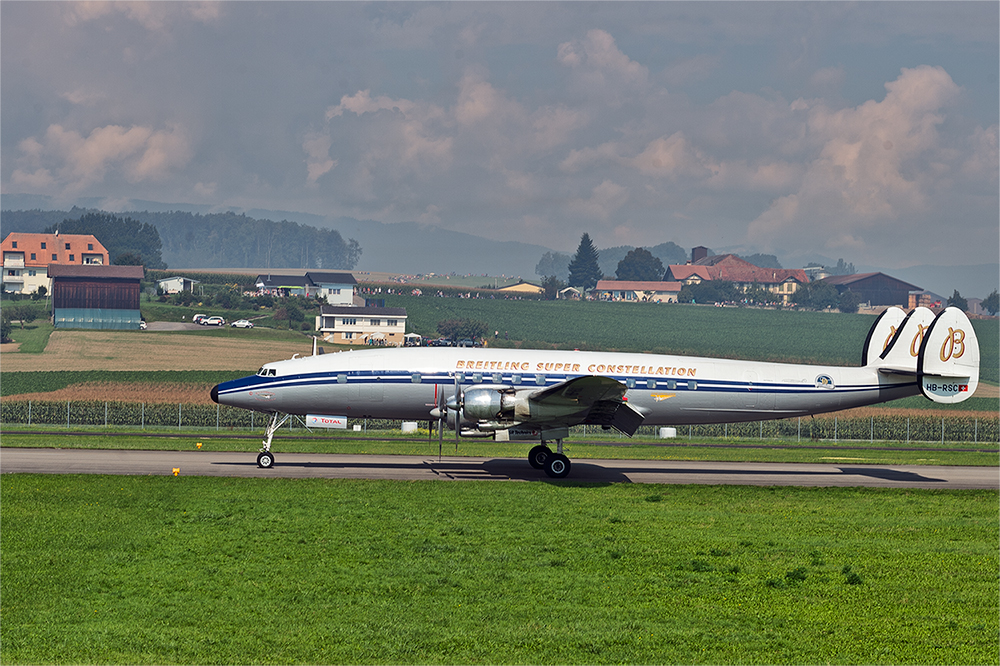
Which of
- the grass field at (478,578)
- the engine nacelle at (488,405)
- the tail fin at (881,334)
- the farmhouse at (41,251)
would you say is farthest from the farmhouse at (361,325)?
the farmhouse at (41,251)

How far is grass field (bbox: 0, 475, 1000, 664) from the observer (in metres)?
13.4

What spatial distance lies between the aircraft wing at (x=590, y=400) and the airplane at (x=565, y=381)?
0.06 metres

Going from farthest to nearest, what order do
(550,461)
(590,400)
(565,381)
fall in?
1. (550,461)
2. (565,381)
3. (590,400)

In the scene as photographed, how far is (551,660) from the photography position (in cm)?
1280

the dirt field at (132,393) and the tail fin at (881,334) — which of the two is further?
the dirt field at (132,393)

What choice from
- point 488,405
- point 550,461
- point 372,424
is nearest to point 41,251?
point 372,424

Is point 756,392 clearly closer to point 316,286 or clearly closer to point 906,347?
point 906,347

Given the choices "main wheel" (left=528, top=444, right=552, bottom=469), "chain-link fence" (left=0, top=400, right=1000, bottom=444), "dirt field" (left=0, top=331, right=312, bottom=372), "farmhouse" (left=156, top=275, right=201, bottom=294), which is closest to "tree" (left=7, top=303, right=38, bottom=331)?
"dirt field" (left=0, top=331, right=312, bottom=372)

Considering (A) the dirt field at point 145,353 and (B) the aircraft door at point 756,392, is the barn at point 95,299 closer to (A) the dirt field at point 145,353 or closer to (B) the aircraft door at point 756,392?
(A) the dirt field at point 145,353

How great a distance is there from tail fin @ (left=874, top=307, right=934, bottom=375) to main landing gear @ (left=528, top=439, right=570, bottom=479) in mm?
15157

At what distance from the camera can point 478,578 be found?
57.1 ft

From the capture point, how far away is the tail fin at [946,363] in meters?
36.7

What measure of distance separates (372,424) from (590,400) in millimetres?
34799

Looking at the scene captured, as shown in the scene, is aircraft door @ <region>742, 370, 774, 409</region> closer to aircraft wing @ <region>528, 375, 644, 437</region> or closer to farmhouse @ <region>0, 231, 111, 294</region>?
aircraft wing @ <region>528, 375, 644, 437</region>
